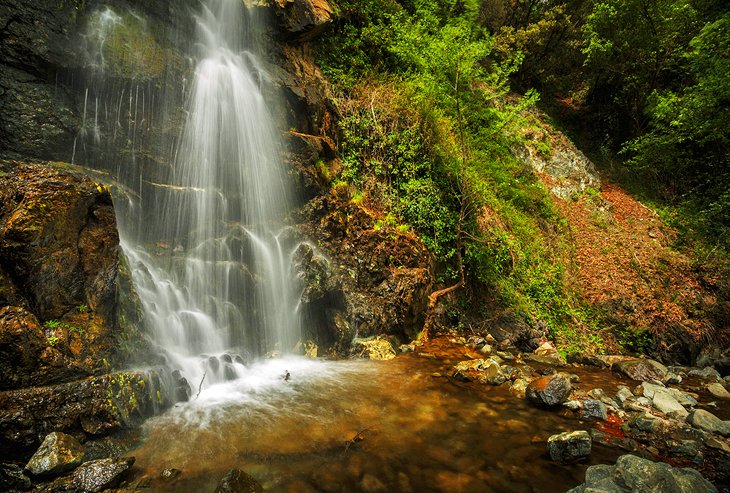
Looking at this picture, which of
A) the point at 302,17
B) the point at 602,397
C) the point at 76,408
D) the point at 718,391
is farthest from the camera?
the point at 302,17

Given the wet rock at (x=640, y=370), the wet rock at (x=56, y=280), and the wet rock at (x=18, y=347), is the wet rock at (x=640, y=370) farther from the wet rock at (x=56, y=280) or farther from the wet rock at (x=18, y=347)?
the wet rock at (x=18, y=347)

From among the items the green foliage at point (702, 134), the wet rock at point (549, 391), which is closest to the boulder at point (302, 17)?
the wet rock at point (549, 391)

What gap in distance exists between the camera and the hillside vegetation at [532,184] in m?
9.61

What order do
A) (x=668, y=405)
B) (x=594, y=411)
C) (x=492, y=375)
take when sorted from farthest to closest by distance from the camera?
1. (x=492, y=375)
2. (x=668, y=405)
3. (x=594, y=411)

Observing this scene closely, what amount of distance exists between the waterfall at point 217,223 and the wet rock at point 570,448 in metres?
5.10

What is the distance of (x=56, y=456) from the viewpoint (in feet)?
10.6

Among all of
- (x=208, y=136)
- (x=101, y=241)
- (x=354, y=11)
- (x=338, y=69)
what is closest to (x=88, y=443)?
(x=101, y=241)

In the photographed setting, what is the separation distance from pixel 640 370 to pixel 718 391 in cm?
139

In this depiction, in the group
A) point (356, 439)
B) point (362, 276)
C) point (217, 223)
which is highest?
point (217, 223)

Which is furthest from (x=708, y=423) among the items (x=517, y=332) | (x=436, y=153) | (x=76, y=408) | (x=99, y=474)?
(x=76, y=408)

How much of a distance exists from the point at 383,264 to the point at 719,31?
12.8 metres

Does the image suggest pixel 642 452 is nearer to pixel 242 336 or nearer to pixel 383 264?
pixel 383 264

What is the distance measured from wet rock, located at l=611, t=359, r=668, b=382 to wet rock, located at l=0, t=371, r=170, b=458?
9632mm

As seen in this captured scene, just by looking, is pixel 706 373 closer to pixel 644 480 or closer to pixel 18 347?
pixel 644 480
